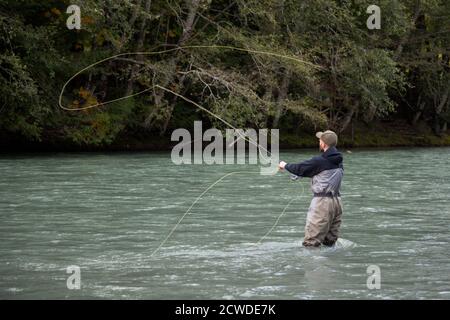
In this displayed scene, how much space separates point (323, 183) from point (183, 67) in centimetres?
1958

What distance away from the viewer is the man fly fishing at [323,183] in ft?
33.2

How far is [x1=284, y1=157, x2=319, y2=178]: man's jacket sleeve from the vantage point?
396 inches

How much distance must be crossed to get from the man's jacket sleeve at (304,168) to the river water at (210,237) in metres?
0.96

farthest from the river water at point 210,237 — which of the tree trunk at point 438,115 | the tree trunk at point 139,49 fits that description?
the tree trunk at point 438,115

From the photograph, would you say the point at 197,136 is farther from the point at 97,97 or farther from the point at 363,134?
the point at 363,134

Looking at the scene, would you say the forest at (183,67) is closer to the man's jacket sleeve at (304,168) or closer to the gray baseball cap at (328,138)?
the gray baseball cap at (328,138)

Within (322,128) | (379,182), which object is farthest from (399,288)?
(322,128)

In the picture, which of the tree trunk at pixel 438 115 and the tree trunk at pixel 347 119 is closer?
the tree trunk at pixel 347 119

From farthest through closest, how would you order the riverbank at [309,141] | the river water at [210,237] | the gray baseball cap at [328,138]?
the riverbank at [309,141] < the gray baseball cap at [328,138] < the river water at [210,237]

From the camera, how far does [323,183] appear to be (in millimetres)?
10133

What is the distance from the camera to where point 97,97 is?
3002 centimetres

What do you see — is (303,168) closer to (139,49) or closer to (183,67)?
(183,67)
